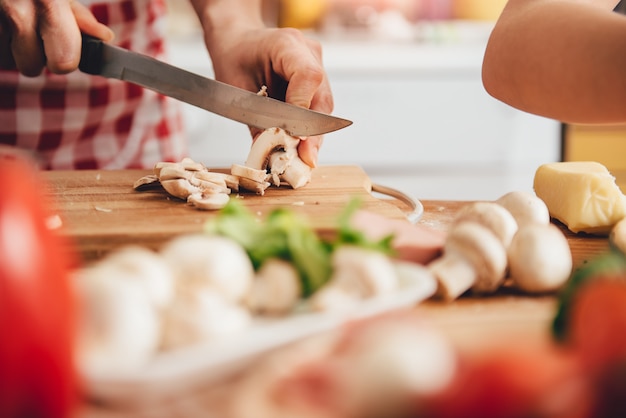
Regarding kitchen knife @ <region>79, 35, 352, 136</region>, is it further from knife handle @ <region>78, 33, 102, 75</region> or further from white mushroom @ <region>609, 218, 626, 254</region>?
white mushroom @ <region>609, 218, 626, 254</region>

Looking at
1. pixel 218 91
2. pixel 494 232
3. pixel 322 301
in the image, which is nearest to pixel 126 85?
pixel 218 91

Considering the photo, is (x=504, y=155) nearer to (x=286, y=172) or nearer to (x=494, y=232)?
(x=286, y=172)

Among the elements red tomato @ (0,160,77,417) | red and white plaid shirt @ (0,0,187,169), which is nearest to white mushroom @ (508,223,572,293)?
red tomato @ (0,160,77,417)

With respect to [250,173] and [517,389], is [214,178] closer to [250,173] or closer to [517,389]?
[250,173]

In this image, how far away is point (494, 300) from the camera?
84 cm

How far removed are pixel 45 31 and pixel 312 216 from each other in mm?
644

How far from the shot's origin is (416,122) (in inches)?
123

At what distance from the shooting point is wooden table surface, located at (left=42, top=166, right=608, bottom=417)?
0.61m

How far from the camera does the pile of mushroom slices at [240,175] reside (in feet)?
3.90

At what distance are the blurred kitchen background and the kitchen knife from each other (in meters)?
1.55

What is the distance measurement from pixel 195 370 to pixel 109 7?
1.50 metres

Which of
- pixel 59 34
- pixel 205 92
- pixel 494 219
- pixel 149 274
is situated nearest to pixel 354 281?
pixel 149 274

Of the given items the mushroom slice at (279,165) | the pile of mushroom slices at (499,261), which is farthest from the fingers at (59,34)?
the pile of mushroom slices at (499,261)

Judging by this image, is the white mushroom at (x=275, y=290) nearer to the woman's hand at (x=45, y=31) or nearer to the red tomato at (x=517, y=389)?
the red tomato at (x=517, y=389)
